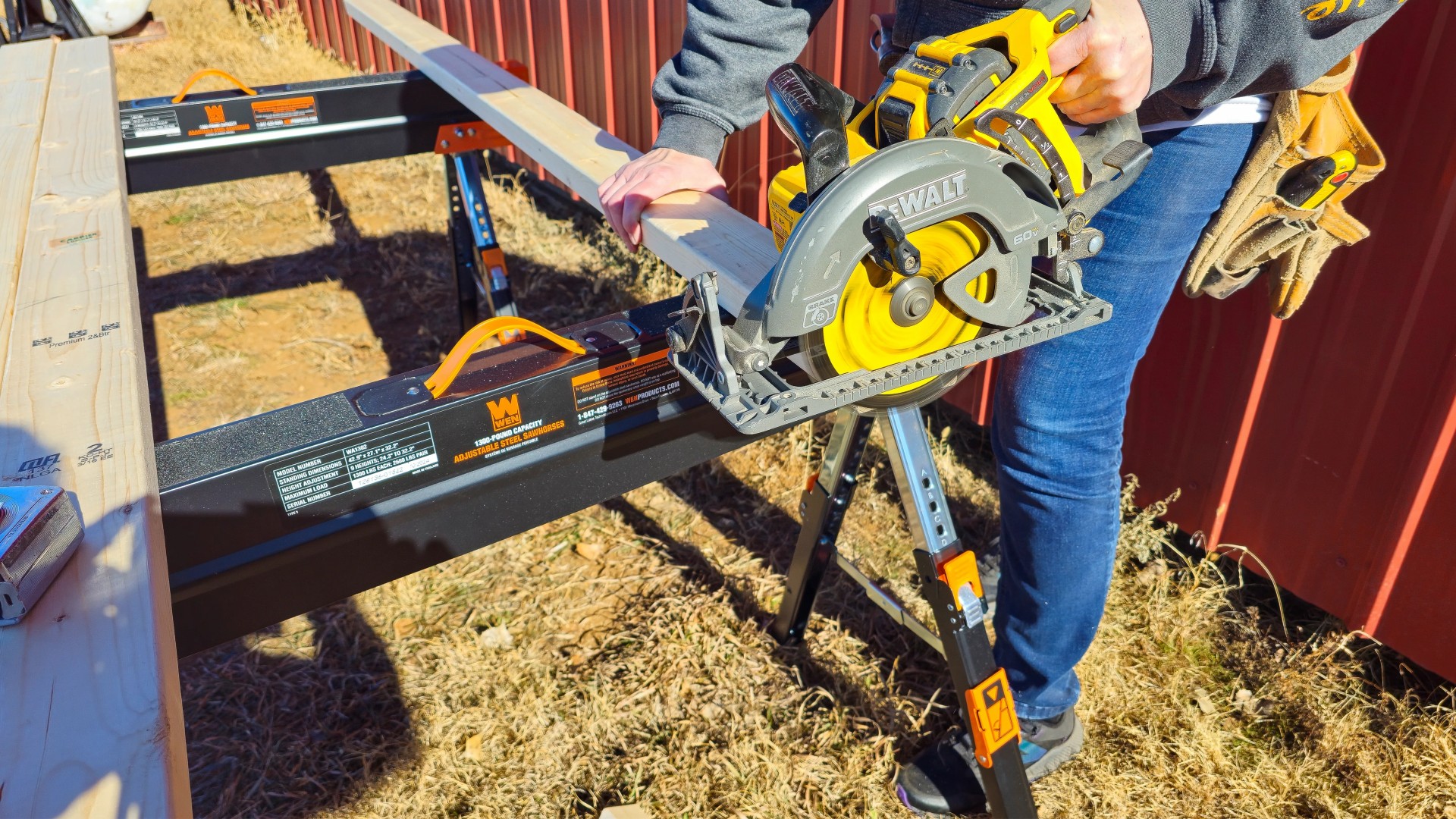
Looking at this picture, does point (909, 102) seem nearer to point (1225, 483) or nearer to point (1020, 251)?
point (1020, 251)

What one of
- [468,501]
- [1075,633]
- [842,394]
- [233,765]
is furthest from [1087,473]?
[233,765]

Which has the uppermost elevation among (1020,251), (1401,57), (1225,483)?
(1401,57)

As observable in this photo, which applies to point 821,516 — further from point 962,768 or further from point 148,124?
point 148,124

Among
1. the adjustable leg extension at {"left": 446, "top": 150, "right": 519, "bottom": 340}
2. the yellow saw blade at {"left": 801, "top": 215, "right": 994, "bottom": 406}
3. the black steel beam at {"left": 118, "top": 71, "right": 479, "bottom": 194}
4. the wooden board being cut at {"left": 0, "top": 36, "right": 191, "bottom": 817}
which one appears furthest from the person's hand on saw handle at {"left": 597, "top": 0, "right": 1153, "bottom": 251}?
the black steel beam at {"left": 118, "top": 71, "right": 479, "bottom": 194}

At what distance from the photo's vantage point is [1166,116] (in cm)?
138

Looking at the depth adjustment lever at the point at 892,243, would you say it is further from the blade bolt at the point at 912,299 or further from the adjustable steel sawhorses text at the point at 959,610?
the adjustable steel sawhorses text at the point at 959,610

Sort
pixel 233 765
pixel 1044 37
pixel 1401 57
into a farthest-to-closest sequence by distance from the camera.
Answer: pixel 233 765 → pixel 1401 57 → pixel 1044 37

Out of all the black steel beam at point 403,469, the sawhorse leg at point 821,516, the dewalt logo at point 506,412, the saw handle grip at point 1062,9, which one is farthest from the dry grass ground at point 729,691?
the saw handle grip at point 1062,9

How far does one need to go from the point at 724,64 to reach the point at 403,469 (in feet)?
2.84

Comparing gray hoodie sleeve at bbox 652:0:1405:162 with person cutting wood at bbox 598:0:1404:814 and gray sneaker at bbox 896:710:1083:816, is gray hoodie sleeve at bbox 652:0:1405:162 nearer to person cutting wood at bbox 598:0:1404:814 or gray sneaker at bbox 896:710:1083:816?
person cutting wood at bbox 598:0:1404:814

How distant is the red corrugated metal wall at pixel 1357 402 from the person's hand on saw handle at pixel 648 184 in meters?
1.41

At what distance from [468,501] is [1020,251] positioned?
0.80m

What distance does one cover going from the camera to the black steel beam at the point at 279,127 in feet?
8.54

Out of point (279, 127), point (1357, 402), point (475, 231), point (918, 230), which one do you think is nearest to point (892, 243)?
point (918, 230)
